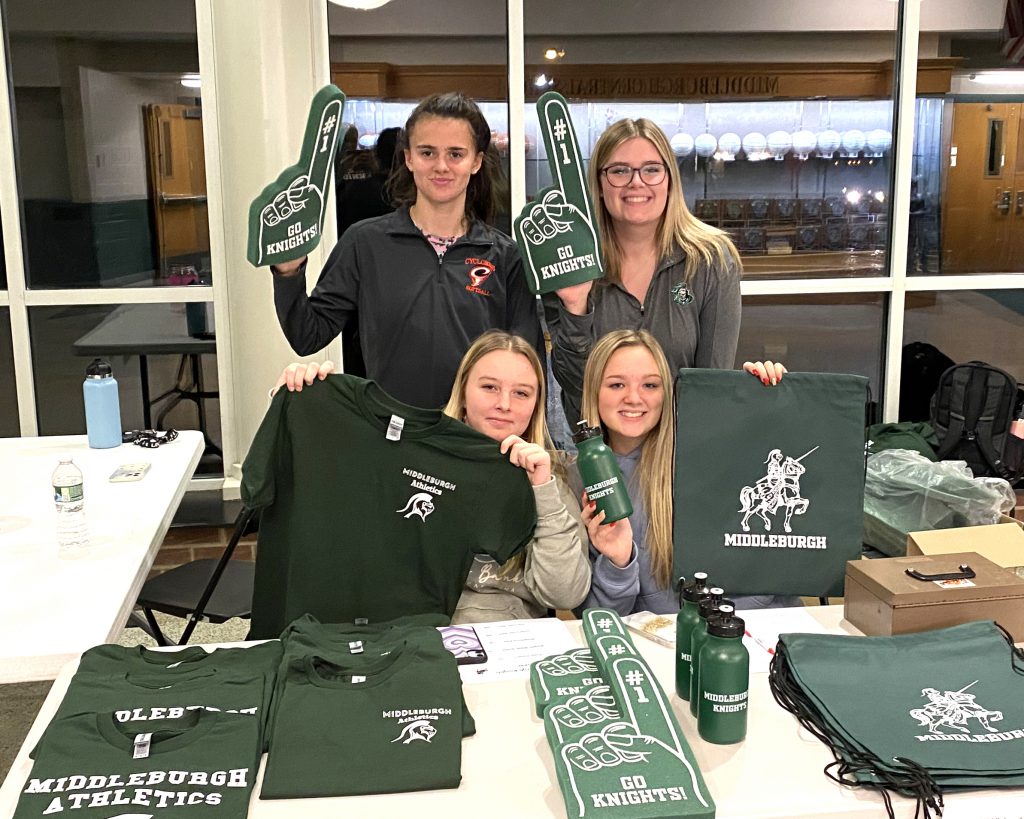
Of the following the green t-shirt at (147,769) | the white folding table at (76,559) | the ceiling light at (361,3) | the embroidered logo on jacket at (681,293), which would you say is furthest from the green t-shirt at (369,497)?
the ceiling light at (361,3)

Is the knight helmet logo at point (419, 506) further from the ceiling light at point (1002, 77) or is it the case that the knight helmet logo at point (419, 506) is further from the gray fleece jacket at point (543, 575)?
the ceiling light at point (1002, 77)

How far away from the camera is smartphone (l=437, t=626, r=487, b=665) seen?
5.53 ft

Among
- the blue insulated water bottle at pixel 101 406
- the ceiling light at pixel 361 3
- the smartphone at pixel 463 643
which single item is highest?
the ceiling light at pixel 361 3

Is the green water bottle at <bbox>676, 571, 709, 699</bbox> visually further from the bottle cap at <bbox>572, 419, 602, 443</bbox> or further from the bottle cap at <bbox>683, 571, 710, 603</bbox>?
the bottle cap at <bbox>572, 419, 602, 443</bbox>

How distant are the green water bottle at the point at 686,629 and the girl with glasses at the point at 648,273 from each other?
3.10 feet

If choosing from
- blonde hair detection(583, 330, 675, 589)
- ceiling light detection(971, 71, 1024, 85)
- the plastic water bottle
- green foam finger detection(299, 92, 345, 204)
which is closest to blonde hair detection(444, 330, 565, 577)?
blonde hair detection(583, 330, 675, 589)

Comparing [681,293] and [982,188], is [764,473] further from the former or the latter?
[982,188]

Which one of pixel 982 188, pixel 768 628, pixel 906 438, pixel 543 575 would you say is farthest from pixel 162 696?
pixel 982 188

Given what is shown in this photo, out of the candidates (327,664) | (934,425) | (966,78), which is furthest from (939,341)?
(327,664)

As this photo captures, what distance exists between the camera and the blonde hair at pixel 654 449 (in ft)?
6.95

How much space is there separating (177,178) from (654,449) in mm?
2293

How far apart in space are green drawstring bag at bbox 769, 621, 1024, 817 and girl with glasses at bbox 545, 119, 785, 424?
3.10 feet

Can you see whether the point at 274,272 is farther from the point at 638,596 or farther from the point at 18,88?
the point at 18,88

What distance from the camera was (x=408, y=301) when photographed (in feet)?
7.95
